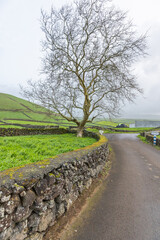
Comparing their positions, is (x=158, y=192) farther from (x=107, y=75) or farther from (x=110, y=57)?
(x=110, y=57)

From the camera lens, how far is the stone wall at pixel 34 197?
7.66 feet

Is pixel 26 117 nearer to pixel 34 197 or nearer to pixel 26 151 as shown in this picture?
pixel 26 151

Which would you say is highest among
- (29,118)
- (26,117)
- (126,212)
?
(26,117)

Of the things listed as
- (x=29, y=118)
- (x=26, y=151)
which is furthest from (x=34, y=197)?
(x=29, y=118)

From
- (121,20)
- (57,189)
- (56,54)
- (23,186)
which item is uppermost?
(121,20)

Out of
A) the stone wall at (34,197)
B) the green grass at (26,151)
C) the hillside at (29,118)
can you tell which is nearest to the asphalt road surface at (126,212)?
the stone wall at (34,197)

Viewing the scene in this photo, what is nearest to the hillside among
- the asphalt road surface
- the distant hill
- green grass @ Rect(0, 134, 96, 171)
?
the distant hill

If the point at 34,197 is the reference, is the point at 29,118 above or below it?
above

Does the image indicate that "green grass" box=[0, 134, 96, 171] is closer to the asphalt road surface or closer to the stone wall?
the stone wall

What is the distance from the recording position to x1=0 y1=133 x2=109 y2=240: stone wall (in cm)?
234

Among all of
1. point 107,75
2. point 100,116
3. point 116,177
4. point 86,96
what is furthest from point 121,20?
point 116,177

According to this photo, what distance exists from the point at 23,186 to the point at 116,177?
537cm

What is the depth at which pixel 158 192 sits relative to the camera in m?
5.17

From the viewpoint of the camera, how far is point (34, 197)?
2.77 m
